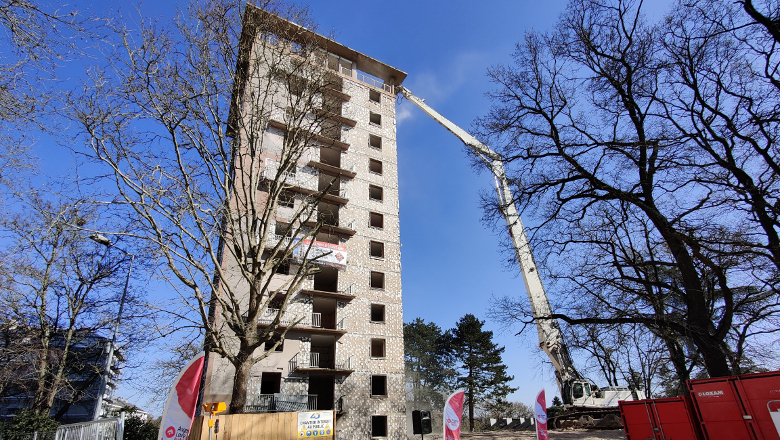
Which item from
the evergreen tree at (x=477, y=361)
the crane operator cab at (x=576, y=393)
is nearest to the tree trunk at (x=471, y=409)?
the evergreen tree at (x=477, y=361)

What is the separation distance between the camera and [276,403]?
20875mm

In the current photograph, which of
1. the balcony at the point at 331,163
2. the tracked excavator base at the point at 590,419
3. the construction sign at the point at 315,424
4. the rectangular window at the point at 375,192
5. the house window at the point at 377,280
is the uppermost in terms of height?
the balcony at the point at 331,163

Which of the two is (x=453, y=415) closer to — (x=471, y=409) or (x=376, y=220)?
(x=376, y=220)

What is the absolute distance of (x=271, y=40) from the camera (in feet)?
49.3

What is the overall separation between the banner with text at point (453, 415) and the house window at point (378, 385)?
12648 millimetres

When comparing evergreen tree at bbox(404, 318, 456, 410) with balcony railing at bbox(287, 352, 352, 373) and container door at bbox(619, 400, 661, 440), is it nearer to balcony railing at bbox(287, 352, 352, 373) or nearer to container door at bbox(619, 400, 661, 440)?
balcony railing at bbox(287, 352, 352, 373)

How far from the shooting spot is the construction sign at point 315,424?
1213 centimetres

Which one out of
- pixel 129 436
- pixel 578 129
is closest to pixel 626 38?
pixel 578 129

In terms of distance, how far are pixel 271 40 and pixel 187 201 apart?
7713 millimetres

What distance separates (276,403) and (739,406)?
62.8ft

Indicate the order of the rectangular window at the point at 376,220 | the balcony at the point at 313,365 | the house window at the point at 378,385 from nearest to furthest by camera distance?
the balcony at the point at 313,365, the house window at the point at 378,385, the rectangular window at the point at 376,220

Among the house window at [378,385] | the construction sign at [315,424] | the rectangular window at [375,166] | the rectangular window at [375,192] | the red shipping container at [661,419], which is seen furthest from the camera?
the rectangular window at [375,166]

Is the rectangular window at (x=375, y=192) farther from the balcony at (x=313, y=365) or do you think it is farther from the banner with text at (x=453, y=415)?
the banner with text at (x=453, y=415)

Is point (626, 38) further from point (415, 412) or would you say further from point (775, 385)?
point (415, 412)
